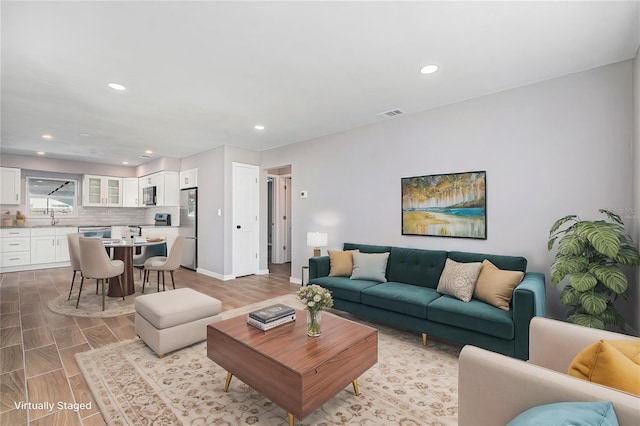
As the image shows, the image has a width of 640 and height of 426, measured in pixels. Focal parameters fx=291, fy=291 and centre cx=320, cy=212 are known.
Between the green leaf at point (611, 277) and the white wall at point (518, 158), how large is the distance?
69 centimetres

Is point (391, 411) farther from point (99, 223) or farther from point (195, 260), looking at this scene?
point (99, 223)

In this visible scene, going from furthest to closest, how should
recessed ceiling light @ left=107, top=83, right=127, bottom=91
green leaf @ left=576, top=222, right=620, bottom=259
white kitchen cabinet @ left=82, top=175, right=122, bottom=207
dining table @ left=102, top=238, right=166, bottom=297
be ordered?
1. white kitchen cabinet @ left=82, top=175, right=122, bottom=207
2. dining table @ left=102, top=238, right=166, bottom=297
3. recessed ceiling light @ left=107, top=83, right=127, bottom=91
4. green leaf @ left=576, top=222, right=620, bottom=259

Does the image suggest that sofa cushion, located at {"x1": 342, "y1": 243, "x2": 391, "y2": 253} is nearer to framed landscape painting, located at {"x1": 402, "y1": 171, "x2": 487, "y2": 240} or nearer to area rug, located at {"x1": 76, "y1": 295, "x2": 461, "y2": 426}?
framed landscape painting, located at {"x1": 402, "y1": 171, "x2": 487, "y2": 240}

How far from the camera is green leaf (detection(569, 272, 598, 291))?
220 centimetres

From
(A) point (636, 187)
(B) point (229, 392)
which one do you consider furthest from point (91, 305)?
(A) point (636, 187)

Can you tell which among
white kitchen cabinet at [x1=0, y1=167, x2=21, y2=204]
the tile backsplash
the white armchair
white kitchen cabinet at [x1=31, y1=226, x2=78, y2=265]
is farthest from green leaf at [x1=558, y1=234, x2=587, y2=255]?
white kitchen cabinet at [x1=0, y1=167, x2=21, y2=204]

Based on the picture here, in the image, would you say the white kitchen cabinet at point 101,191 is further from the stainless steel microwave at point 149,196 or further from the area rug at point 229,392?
the area rug at point 229,392

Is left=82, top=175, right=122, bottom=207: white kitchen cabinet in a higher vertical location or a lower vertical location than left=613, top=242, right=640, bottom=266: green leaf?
higher

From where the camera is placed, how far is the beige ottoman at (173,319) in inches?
102

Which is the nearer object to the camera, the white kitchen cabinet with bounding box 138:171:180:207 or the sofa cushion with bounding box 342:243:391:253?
the sofa cushion with bounding box 342:243:391:253

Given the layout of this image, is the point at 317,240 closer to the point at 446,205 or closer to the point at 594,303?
the point at 446,205

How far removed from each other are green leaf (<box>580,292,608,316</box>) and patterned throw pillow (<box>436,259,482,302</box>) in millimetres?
794

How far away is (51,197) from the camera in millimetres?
7250

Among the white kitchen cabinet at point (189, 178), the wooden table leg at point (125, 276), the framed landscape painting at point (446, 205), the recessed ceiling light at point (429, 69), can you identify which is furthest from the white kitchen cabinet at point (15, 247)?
the recessed ceiling light at point (429, 69)
